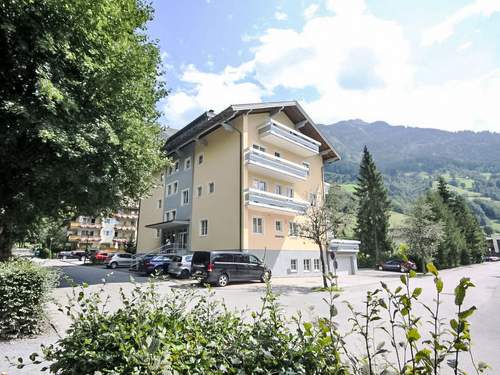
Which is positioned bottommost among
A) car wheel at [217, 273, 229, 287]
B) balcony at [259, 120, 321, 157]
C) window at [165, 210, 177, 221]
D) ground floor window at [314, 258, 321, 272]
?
car wheel at [217, 273, 229, 287]

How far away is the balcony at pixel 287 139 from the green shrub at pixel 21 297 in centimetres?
2072

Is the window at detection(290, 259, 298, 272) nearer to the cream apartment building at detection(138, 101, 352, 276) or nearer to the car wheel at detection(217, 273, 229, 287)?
the cream apartment building at detection(138, 101, 352, 276)

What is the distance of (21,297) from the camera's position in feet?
22.6

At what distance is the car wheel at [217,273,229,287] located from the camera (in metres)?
18.3

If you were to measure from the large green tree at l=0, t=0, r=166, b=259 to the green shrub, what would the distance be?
175 inches

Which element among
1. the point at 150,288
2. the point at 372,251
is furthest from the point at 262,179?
the point at 372,251

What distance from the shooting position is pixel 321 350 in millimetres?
2162

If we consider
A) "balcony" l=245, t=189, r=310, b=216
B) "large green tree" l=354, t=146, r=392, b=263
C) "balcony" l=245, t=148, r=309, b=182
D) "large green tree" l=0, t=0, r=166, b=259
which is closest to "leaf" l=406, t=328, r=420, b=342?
"large green tree" l=0, t=0, r=166, b=259

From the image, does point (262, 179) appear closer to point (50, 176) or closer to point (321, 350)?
point (50, 176)

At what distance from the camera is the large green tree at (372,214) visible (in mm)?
52125

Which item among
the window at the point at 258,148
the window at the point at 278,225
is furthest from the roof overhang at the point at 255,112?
the window at the point at 278,225

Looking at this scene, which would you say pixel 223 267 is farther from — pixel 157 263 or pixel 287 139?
pixel 287 139

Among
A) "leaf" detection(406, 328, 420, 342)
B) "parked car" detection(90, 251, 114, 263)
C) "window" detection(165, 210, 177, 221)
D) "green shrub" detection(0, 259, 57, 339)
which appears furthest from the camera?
"parked car" detection(90, 251, 114, 263)

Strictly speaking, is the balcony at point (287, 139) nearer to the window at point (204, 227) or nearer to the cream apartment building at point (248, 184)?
the cream apartment building at point (248, 184)
